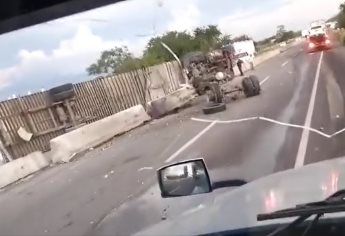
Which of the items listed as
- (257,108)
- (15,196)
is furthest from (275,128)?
(15,196)

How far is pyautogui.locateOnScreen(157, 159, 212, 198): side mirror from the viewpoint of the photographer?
160 cm

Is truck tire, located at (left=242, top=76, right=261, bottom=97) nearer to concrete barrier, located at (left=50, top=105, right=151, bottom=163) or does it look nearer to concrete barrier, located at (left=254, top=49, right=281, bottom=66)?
concrete barrier, located at (left=254, top=49, right=281, bottom=66)

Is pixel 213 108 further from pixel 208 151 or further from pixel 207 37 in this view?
pixel 207 37

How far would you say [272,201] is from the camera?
1283 millimetres

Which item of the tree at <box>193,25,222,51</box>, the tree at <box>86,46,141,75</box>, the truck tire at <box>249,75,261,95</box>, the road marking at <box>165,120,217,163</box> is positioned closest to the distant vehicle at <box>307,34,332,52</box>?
the truck tire at <box>249,75,261,95</box>

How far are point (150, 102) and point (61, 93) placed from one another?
0.37m

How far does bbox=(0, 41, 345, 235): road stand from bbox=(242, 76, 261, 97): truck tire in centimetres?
3

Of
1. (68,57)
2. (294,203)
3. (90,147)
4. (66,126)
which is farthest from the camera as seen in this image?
(90,147)

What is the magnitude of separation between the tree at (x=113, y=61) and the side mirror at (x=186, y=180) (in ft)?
1.58

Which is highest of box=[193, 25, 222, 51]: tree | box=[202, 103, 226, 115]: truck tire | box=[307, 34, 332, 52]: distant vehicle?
box=[193, 25, 222, 51]: tree

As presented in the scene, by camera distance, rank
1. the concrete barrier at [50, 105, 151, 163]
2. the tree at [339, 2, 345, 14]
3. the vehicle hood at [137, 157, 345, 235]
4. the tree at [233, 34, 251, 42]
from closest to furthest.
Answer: the vehicle hood at [137, 157, 345, 235] < the tree at [339, 2, 345, 14] < the tree at [233, 34, 251, 42] < the concrete barrier at [50, 105, 151, 163]

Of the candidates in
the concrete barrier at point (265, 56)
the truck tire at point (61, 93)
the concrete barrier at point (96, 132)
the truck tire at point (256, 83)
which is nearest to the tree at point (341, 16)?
the concrete barrier at point (265, 56)

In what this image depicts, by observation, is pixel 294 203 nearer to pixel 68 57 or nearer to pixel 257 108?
Answer: pixel 257 108

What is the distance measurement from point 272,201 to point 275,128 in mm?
841
